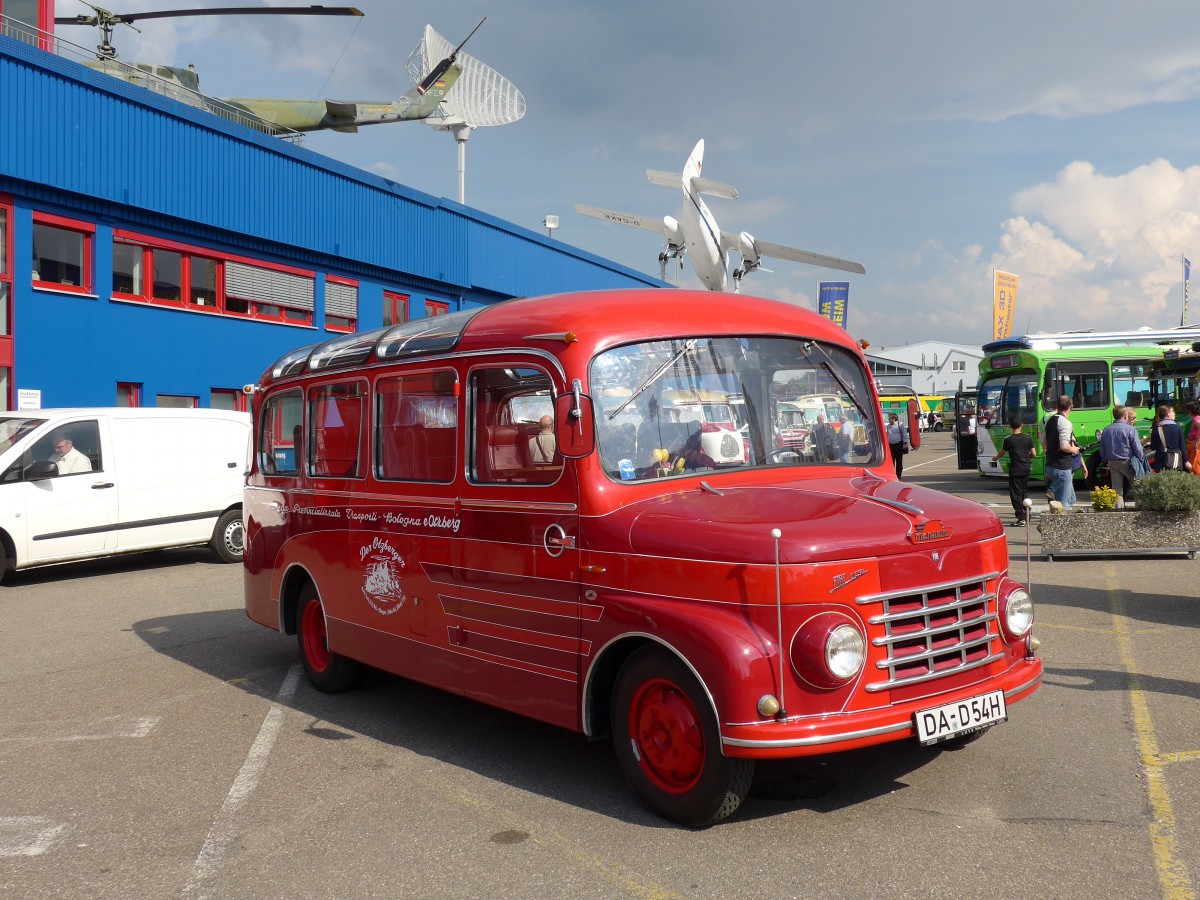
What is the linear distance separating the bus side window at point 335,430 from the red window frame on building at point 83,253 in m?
15.2

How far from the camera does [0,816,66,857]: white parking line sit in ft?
14.4

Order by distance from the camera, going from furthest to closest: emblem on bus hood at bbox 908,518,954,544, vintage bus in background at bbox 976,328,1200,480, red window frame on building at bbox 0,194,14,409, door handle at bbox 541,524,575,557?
vintage bus in background at bbox 976,328,1200,480 < red window frame on building at bbox 0,194,14,409 < door handle at bbox 541,524,575,557 < emblem on bus hood at bbox 908,518,954,544

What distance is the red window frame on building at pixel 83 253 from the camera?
1962 centimetres

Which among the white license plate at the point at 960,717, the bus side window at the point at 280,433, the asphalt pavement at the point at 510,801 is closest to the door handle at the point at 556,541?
the asphalt pavement at the point at 510,801

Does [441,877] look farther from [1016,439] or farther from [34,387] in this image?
[34,387]

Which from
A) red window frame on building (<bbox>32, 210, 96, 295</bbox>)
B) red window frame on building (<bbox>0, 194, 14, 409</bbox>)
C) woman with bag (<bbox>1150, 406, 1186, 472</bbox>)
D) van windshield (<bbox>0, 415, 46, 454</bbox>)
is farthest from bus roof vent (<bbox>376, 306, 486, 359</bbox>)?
red window frame on building (<bbox>32, 210, 96, 295</bbox>)

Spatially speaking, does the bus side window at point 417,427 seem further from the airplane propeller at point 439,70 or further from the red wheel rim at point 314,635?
the airplane propeller at point 439,70

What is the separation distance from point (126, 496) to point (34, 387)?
8.79m

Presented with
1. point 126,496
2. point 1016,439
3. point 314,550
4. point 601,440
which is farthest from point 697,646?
point 1016,439

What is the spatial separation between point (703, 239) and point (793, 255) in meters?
6.46

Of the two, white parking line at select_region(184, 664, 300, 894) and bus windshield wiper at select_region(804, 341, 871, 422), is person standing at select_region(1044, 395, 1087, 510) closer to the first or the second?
bus windshield wiper at select_region(804, 341, 871, 422)

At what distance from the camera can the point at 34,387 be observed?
1964 centimetres

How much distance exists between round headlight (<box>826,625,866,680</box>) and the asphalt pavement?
28.0 inches

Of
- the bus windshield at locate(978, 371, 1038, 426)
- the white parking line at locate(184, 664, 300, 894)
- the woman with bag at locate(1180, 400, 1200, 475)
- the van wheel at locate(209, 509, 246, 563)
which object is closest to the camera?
the white parking line at locate(184, 664, 300, 894)
